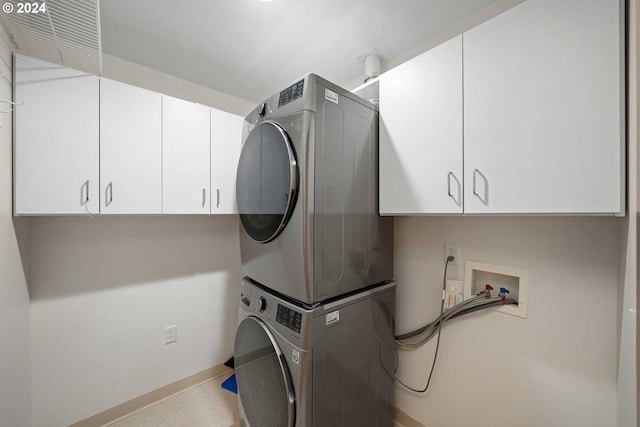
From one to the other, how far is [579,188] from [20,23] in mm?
2258

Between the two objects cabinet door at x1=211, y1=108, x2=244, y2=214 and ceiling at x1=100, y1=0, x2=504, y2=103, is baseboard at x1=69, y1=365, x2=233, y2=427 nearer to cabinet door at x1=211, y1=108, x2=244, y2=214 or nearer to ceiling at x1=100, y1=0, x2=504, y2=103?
cabinet door at x1=211, y1=108, x2=244, y2=214

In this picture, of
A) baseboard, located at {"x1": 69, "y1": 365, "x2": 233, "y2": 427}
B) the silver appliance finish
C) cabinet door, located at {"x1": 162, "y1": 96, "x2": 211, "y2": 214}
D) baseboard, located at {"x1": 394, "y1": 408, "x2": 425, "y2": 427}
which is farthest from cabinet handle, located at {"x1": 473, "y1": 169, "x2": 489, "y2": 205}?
baseboard, located at {"x1": 69, "y1": 365, "x2": 233, "y2": 427}

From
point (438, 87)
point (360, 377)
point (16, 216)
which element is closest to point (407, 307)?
point (360, 377)

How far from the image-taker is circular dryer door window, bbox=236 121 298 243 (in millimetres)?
1101

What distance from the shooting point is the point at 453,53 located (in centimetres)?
101

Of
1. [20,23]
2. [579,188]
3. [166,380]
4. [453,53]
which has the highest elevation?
[20,23]

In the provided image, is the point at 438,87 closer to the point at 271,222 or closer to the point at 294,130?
the point at 294,130

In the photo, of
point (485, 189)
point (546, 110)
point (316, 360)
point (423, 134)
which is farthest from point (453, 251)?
point (316, 360)

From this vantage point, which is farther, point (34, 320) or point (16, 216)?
point (34, 320)

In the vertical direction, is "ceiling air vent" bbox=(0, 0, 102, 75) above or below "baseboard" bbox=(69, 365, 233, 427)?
above

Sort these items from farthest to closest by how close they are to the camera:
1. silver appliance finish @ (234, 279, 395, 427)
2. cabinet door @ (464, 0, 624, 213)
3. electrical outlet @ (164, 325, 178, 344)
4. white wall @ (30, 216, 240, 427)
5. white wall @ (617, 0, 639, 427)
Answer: electrical outlet @ (164, 325, 178, 344), white wall @ (30, 216, 240, 427), silver appliance finish @ (234, 279, 395, 427), cabinet door @ (464, 0, 624, 213), white wall @ (617, 0, 639, 427)

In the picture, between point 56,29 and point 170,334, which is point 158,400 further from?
point 56,29

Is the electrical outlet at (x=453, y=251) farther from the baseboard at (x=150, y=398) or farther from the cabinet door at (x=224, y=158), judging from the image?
the baseboard at (x=150, y=398)

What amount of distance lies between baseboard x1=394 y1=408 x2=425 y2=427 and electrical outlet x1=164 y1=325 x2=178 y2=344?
174 centimetres
